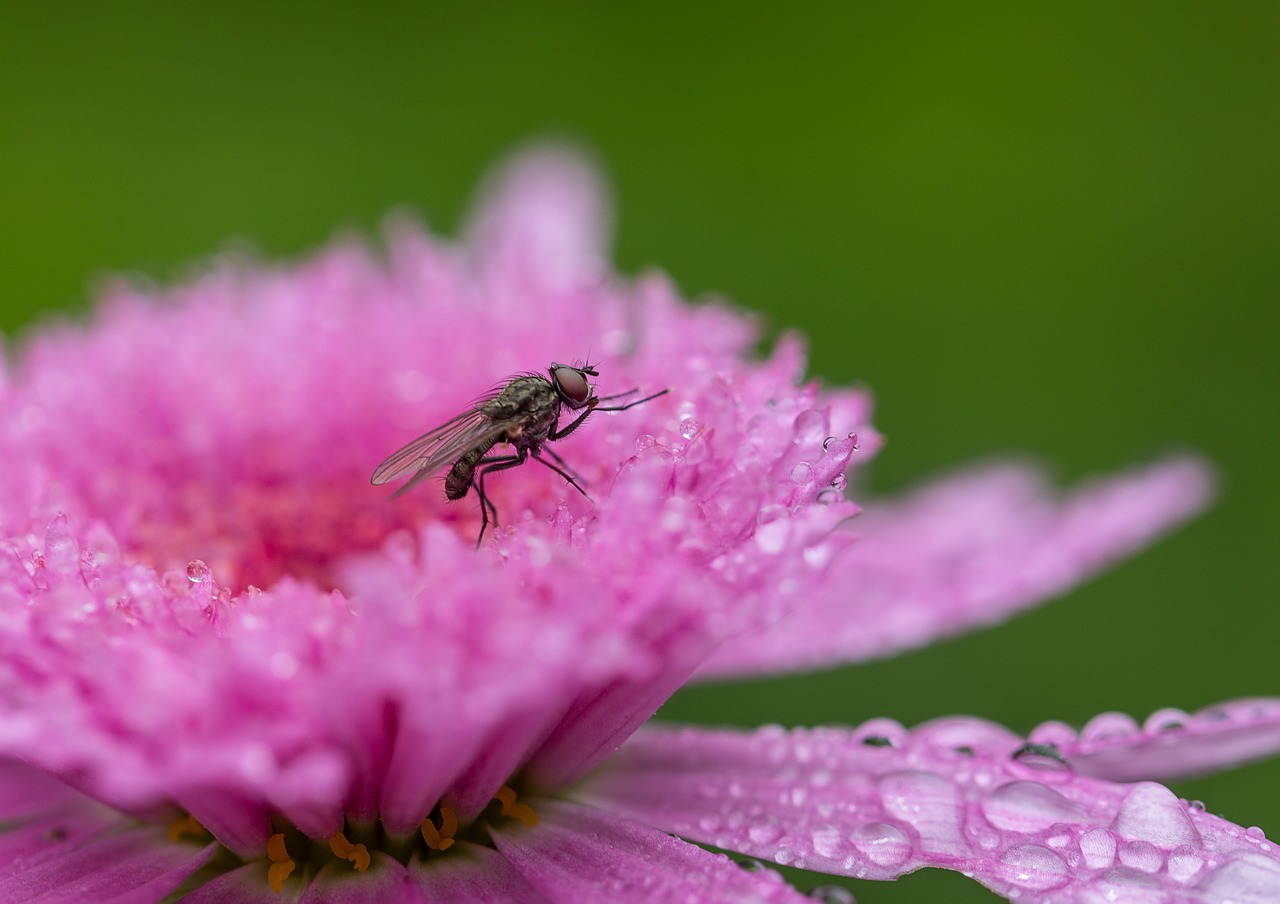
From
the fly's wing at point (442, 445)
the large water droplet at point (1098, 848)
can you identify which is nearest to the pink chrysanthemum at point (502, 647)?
the large water droplet at point (1098, 848)

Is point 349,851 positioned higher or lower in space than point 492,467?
lower

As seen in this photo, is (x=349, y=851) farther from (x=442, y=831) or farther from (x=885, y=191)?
(x=885, y=191)

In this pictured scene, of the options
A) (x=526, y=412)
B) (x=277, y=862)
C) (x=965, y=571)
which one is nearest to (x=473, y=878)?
(x=277, y=862)

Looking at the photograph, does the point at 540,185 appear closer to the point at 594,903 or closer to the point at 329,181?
the point at 329,181

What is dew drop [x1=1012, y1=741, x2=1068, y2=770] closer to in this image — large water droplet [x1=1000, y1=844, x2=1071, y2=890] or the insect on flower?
large water droplet [x1=1000, y1=844, x2=1071, y2=890]

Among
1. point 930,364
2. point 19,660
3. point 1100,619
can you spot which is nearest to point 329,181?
point 930,364
